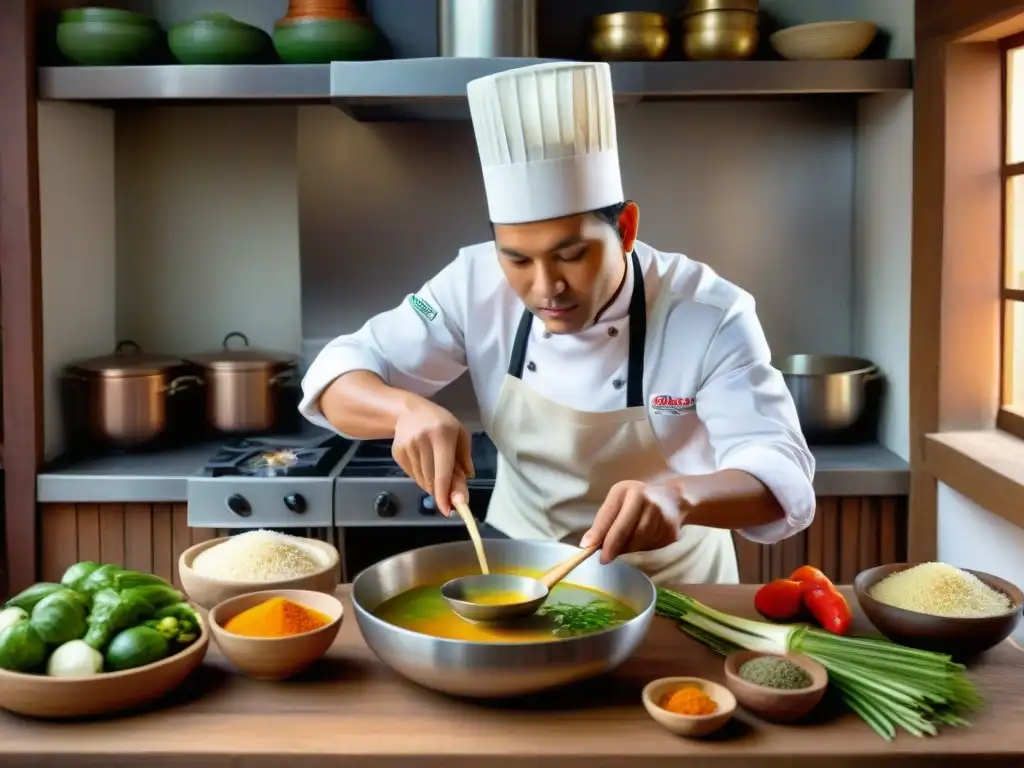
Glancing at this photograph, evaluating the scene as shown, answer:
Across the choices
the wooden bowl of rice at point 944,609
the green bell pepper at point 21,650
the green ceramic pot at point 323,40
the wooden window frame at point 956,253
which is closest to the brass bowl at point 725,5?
the wooden window frame at point 956,253

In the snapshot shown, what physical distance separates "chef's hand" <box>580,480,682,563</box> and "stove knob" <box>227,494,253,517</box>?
160cm

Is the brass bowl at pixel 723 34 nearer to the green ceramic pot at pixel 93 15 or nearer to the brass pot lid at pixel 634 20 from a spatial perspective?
the brass pot lid at pixel 634 20

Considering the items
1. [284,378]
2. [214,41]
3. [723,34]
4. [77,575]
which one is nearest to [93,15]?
[214,41]

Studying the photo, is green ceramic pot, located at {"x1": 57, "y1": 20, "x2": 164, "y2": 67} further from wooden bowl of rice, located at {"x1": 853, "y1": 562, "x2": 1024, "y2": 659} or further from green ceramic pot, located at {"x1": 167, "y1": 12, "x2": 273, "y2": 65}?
wooden bowl of rice, located at {"x1": 853, "y1": 562, "x2": 1024, "y2": 659}

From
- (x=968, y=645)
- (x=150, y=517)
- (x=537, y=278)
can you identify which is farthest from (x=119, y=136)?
(x=968, y=645)

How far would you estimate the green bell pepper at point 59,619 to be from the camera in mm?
1424

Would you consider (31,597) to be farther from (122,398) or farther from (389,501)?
(122,398)

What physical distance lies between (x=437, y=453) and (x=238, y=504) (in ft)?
4.47

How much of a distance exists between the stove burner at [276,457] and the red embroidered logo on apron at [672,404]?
3.91 feet

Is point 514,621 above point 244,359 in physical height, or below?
below

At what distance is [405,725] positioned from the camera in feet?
4.56

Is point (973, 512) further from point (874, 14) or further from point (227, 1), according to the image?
point (227, 1)

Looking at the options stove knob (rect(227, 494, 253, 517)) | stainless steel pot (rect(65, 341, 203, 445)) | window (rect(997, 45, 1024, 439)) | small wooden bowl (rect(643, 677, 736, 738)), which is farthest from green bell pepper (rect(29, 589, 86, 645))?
window (rect(997, 45, 1024, 439))

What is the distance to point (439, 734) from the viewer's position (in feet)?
4.48
